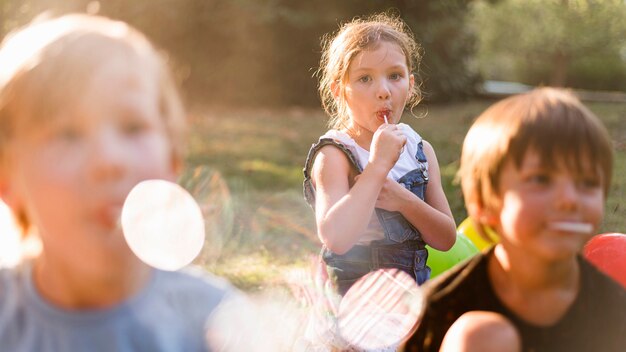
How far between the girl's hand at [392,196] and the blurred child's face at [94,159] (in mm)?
1357

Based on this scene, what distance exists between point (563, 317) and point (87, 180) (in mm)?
1049

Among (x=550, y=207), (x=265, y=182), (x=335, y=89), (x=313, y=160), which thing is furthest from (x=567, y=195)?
(x=265, y=182)

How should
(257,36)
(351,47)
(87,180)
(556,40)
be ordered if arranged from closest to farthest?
(87,180)
(351,47)
(257,36)
(556,40)

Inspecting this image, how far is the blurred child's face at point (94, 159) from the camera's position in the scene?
1.47 metres

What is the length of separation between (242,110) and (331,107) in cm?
1044

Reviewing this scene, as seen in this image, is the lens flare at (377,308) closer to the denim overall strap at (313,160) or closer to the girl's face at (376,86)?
the denim overall strap at (313,160)

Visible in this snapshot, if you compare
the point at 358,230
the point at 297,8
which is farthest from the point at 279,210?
the point at 297,8

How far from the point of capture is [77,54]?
4.92 ft

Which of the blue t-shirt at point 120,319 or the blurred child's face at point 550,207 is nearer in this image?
the blue t-shirt at point 120,319

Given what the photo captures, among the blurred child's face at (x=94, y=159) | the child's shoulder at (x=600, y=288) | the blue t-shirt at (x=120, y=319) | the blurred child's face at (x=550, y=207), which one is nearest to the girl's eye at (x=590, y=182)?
the blurred child's face at (x=550, y=207)

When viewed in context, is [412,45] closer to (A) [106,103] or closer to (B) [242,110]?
(A) [106,103]

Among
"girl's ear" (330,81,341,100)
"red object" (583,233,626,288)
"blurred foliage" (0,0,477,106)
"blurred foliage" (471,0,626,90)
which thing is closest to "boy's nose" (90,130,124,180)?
"girl's ear" (330,81,341,100)

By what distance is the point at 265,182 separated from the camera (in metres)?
7.45

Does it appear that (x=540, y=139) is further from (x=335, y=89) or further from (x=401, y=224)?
(x=335, y=89)
